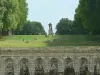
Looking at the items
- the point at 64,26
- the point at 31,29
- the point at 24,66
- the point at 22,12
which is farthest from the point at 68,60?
the point at 31,29

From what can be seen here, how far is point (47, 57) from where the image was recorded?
89.1ft

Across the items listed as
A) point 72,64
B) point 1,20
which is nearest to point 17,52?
point 72,64

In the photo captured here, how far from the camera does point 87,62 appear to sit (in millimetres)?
27078

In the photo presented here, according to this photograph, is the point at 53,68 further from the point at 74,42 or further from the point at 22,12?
the point at 22,12

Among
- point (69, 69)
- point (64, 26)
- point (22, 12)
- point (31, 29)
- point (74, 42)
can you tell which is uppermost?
point (22, 12)

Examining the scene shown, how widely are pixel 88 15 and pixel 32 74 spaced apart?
3083 centimetres

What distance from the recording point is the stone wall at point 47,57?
88.2 ft

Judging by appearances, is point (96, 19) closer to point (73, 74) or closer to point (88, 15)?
point (88, 15)

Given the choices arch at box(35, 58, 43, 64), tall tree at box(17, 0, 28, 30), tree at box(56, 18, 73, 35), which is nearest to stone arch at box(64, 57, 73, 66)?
arch at box(35, 58, 43, 64)

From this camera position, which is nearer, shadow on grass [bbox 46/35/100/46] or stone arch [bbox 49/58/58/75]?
stone arch [bbox 49/58/58/75]

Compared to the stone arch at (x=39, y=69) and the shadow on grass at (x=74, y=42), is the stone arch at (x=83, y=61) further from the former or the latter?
the shadow on grass at (x=74, y=42)

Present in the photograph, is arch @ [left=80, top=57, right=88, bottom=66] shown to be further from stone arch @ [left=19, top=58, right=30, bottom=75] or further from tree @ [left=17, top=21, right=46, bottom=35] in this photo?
tree @ [left=17, top=21, right=46, bottom=35]

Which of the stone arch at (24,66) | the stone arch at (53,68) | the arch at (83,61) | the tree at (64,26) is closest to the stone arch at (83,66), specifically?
the arch at (83,61)

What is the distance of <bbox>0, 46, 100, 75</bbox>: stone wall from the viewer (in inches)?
1058
